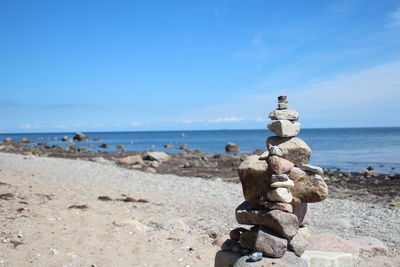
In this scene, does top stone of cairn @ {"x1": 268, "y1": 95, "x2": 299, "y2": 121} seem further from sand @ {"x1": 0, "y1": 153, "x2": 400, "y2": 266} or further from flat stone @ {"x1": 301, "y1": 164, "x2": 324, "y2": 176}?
sand @ {"x1": 0, "y1": 153, "x2": 400, "y2": 266}

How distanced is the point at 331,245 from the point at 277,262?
10.3 feet

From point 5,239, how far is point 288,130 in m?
6.69

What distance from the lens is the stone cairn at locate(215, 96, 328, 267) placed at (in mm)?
6098

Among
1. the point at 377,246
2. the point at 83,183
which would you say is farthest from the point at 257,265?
the point at 83,183

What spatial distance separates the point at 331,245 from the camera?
8.47 metres

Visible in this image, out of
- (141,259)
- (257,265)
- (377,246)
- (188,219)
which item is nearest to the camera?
(257,265)

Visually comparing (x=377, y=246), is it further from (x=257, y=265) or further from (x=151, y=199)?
(x=151, y=199)

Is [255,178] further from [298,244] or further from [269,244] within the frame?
[298,244]

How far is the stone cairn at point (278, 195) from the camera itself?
6.10m

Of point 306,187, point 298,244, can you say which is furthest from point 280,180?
point 298,244

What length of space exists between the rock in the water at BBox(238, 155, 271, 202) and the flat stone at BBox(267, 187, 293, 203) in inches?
9.6

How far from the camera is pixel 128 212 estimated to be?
41.9ft

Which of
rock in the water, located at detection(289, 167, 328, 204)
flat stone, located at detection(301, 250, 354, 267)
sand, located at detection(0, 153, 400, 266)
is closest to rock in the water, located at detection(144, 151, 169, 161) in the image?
sand, located at detection(0, 153, 400, 266)

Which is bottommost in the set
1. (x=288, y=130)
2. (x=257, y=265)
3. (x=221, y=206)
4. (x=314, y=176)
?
(x=221, y=206)
